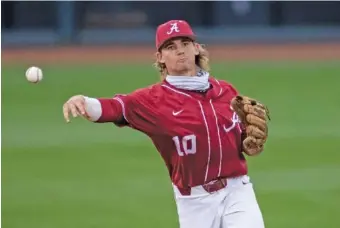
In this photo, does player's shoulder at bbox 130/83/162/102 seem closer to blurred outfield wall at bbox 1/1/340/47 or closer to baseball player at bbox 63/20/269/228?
baseball player at bbox 63/20/269/228

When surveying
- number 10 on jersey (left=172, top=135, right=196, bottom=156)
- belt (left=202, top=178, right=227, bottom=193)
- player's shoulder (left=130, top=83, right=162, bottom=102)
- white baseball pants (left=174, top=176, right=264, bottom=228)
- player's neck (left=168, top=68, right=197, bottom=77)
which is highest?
player's neck (left=168, top=68, right=197, bottom=77)

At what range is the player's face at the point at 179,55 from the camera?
556 centimetres

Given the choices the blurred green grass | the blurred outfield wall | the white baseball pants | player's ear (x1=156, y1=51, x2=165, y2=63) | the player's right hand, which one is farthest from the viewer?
the blurred outfield wall

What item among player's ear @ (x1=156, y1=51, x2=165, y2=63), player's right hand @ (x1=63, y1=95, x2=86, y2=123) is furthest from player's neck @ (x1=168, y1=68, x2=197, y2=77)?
player's right hand @ (x1=63, y1=95, x2=86, y2=123)

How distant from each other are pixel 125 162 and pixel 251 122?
5.21m

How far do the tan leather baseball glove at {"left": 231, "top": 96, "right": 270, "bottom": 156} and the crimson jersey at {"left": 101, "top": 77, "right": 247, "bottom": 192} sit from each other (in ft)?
0.14

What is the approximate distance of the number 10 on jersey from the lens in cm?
548

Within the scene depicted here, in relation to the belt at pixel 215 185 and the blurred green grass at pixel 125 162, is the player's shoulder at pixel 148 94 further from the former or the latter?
the blurred green grass at pixel 125 162

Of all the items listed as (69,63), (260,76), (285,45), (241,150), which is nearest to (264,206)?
(241,150)

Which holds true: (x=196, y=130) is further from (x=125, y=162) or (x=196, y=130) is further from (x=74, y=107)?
(x=125, y=162)

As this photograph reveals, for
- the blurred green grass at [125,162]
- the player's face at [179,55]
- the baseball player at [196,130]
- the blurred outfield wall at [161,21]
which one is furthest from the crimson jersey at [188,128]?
the blurred outfield wall at [161,21]

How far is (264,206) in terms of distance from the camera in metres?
8.82

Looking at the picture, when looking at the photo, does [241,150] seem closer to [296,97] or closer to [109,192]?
[109,192]

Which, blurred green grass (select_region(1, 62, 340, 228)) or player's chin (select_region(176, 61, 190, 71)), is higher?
player's chin (select_region(176, 61, 190, 71))
